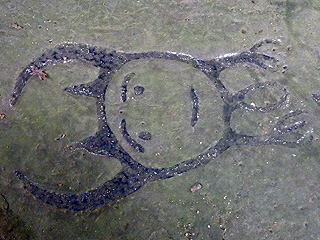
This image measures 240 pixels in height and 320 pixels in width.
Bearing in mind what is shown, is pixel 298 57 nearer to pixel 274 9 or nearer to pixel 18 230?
pixel 274 9

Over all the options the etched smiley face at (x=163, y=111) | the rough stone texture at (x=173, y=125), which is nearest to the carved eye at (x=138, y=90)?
the etched smiley face at (x=163, y=111)

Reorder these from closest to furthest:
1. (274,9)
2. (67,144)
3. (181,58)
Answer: (67,144)
(181,58)
(274,9)

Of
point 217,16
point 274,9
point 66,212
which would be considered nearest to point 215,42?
point 217,16

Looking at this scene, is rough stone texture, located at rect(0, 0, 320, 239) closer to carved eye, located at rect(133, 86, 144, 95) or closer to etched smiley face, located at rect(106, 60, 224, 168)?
etched smiley face, located at rect(106, 60, 224, 168)

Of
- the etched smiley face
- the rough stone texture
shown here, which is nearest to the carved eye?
the etched smiley face

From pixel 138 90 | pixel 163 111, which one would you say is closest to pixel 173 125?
pixel 163 111

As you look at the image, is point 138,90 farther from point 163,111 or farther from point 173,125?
point 173,125
